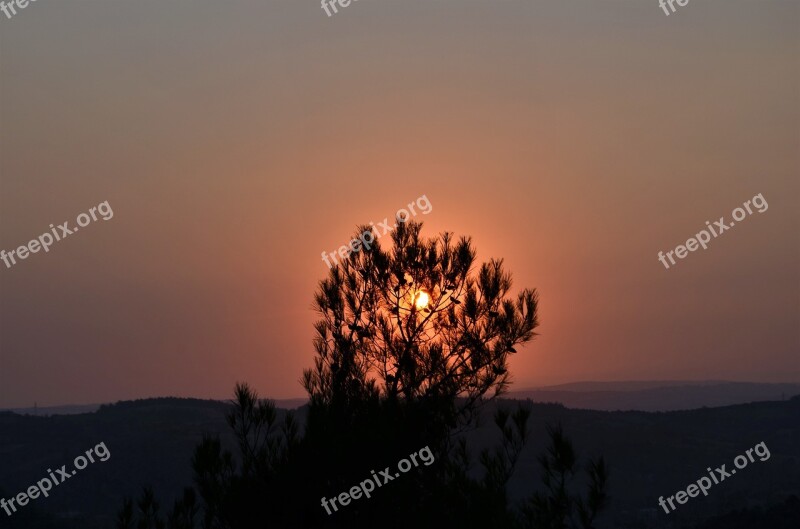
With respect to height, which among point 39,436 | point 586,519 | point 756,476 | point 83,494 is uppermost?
point 39,436

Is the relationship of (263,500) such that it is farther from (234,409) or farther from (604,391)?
(604,391)

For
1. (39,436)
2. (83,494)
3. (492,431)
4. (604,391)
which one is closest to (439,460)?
(492,431)

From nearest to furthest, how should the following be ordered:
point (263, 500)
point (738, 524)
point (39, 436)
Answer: point (263, 500) < point (738, 524) < point (39, 436)

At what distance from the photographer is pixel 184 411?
8250cm

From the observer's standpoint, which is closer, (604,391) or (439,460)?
(439,460)

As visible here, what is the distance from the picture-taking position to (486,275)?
1176 cm

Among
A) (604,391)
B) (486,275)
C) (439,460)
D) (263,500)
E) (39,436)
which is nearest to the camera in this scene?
(263,500)

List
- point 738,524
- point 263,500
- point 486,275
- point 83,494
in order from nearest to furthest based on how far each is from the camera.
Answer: point 263,500 < point 486,275 < point 738,524 < point 83,494

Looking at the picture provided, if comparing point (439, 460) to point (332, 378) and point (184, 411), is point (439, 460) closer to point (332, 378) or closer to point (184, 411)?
point (332, 378)

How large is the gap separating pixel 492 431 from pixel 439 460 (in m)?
33.2

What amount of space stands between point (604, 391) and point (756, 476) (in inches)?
4046

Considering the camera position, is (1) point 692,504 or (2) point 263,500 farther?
(1) point 692,504

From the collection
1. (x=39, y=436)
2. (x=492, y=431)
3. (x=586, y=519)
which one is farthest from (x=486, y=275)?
(x=39, y=436)

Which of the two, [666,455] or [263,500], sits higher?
[263,500]
